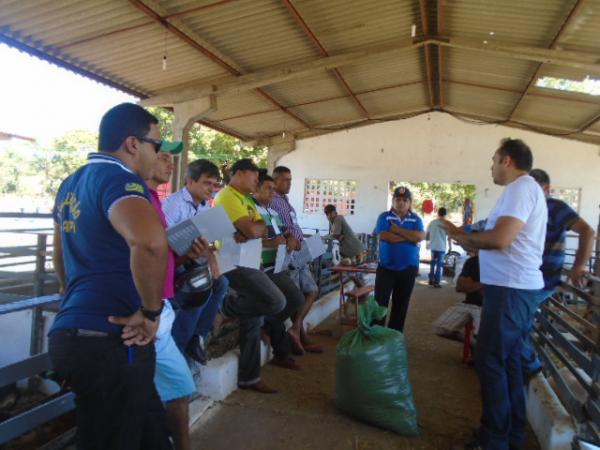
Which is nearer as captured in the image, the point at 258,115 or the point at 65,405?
the point at 65,405

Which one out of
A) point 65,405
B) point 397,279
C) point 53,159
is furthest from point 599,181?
point 53,159

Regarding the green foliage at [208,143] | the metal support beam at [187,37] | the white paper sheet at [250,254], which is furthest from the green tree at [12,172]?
the white paper sheet at [250,254]

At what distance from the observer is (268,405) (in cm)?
331

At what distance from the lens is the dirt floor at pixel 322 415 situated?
284cm

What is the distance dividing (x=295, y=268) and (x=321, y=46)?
190 inches

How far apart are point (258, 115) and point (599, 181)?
9429mm

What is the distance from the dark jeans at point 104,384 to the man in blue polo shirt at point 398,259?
3.12 metres

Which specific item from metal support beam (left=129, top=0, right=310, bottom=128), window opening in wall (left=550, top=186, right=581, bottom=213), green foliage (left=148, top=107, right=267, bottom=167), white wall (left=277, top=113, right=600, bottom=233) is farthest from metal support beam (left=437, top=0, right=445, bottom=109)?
green foliage (left=148, top=107, right=267, bottom=167)

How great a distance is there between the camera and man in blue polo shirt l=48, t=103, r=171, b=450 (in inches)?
55.4

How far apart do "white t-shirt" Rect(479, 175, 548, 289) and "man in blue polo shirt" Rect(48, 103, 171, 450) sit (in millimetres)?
1822

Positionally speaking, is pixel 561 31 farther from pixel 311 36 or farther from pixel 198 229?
pixel 198 229

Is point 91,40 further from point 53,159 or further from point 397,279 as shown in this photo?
point 53,159

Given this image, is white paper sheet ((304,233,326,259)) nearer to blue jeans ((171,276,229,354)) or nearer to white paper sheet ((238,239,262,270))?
white paper sheet ((238,239,262,270))

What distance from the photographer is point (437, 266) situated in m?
9.83
